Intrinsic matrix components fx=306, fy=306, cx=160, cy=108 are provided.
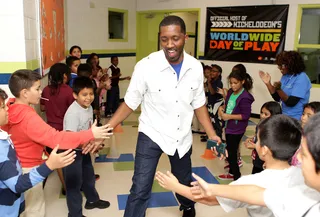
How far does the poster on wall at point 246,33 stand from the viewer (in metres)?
6.16

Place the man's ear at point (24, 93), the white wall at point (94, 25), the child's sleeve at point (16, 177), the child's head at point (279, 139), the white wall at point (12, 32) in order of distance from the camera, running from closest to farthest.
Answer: the child's head at point (279, 139) → the child's sleeve at point (16, 177) → the man's ear at point (24, 93) → the white wall at point (12, 32) → the white wall at point (94, 25)

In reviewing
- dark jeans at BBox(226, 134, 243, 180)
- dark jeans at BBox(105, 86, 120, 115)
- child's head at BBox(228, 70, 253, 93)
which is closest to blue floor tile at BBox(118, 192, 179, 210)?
dark jeans at BBox(226, 134, 243, 180)

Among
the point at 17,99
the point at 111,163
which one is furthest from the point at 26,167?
the point at 111,163

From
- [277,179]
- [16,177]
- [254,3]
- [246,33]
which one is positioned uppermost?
[254,3]

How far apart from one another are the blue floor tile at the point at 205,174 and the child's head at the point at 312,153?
2576 mm

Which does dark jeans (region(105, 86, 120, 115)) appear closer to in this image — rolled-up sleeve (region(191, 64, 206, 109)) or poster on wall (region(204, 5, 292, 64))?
poster on wall (region(204, 5, 292, 64))

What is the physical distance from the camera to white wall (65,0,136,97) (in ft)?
20.7

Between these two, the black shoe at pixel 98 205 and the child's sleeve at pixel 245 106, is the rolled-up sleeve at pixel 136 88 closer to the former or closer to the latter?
the black shoe at pixel 98 205

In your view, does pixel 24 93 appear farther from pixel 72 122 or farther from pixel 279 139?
pixel 279 139

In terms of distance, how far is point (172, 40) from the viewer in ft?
6.85

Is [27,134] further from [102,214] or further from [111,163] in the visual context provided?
[111,163]

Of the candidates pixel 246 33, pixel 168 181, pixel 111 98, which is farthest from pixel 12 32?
pixel 246 33

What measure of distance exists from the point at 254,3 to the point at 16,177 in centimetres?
610

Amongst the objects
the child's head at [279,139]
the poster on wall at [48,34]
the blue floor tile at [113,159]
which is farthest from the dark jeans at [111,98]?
the child's head at [279,139]
